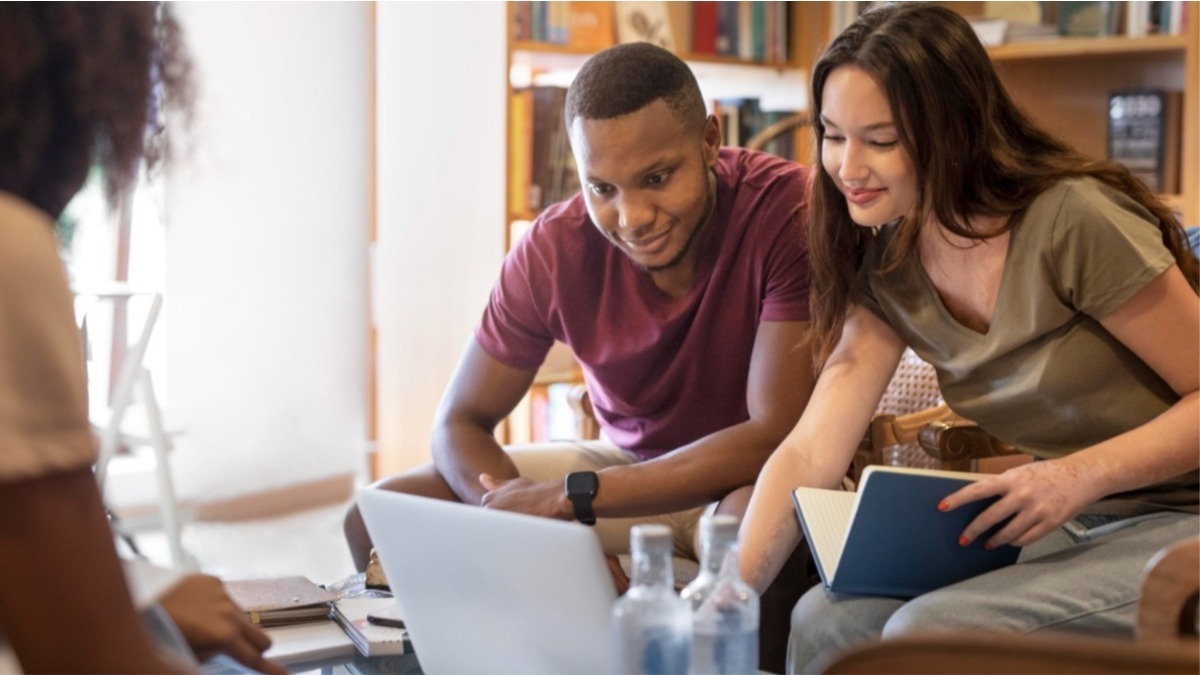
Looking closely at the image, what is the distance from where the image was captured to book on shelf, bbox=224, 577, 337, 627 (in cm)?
159

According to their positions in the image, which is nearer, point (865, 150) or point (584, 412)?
point (865, 150)

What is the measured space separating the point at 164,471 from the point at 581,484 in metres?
1.94

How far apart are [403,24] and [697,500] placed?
1.92 metres

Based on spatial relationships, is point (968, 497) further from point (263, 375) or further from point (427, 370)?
point (263, 375)

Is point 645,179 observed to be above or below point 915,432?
above

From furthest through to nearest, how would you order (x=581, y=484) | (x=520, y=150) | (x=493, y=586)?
(x=520, y=150)
(x=581, y=484)
(x=493, y=586)

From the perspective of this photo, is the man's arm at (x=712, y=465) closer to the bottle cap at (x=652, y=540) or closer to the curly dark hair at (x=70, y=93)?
the bottle cap at (x=652, y=540)

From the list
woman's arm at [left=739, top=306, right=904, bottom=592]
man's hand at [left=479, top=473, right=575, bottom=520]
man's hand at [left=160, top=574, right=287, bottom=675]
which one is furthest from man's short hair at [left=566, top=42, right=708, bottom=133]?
man's hand at [left=160, top=574, right=287, bottom=675]

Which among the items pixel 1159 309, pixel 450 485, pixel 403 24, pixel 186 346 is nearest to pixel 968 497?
pixel 1159 309

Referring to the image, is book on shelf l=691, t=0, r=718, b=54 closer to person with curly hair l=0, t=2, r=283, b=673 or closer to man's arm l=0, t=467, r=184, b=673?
person with curly hair l=0, t=2, r=283, b=673

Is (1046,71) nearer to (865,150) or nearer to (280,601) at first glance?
(865,150)

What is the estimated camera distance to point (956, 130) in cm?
163

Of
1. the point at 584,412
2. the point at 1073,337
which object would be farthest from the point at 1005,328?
the point at 584,412

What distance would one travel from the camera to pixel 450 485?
7.01 ft
